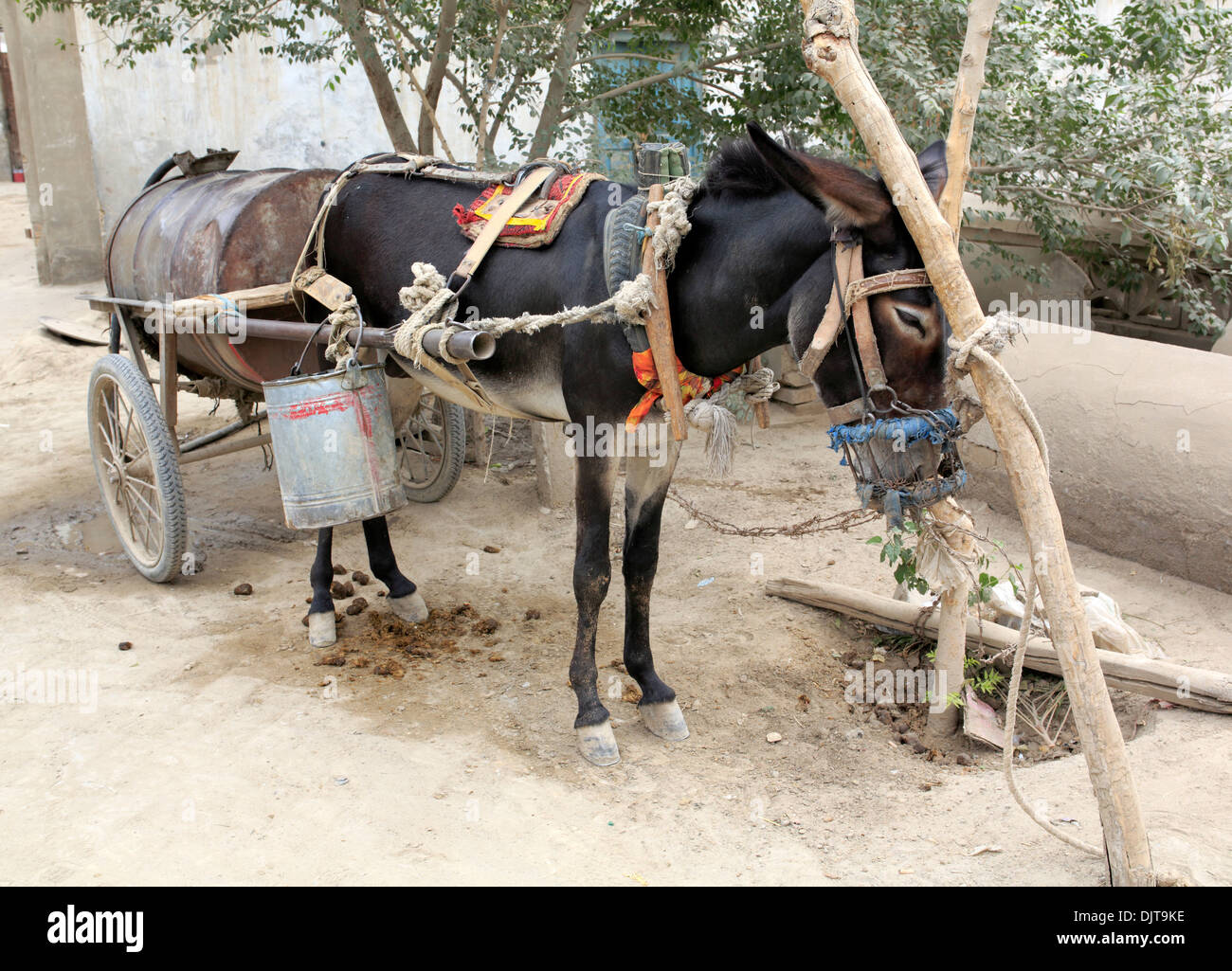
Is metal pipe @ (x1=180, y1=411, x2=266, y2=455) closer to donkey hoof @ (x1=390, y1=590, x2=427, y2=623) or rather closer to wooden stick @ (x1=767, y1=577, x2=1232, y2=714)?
donkey hoof @ (x1=390, y1=590, x2=427, y2=623)

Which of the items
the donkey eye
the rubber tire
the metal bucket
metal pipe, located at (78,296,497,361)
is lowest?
the rubber tire

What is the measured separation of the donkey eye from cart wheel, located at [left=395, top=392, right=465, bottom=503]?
322 centimetres

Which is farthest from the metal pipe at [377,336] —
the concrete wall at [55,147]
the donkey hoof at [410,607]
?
the concrete wall at [55,147]

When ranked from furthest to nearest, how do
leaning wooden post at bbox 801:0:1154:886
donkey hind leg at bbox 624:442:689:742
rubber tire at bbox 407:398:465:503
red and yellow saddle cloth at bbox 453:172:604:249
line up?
rubber tire at bbox 407:398:465:503 → donkey hind leg at bbox 624:442:689:742 → red and yellow saddle cloth at bbox 453:172:604:249 → leaning wooden post at bbox 801:0:1154:886

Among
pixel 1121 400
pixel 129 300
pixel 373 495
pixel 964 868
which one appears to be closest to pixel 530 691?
pixel 373 495

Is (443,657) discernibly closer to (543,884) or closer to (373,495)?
(373,495)

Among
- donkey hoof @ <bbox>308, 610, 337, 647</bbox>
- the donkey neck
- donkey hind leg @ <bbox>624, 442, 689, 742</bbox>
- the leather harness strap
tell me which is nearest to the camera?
the leather harness strap

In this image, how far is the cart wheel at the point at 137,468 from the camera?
4363 millimetres

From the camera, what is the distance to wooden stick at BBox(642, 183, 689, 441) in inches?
115

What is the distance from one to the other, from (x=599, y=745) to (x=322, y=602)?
5.02 ft

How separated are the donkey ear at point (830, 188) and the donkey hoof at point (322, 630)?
274cm

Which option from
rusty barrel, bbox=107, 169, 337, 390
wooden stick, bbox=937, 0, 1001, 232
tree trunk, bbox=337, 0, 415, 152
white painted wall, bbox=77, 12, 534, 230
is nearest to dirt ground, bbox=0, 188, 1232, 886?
rusty barrel, bbox=107, 169, 337, 390

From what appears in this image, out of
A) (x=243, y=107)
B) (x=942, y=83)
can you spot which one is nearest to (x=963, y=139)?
(x=942, y=83)

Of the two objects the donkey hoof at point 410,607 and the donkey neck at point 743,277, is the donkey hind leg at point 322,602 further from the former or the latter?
the donkey neck at point 743,277
